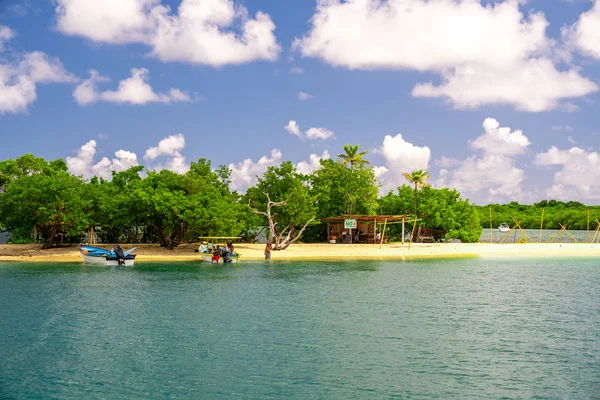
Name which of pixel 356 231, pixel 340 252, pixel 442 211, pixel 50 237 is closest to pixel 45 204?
pixel 50 237

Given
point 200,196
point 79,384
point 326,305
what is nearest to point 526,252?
point 200,196

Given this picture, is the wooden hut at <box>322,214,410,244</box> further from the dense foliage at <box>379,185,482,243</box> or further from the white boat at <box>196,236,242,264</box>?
the white boat at <box>196,236,242,264</box>

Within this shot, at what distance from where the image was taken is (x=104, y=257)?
46.5 metres

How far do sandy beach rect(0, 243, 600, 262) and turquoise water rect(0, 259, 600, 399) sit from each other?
15.6 meters

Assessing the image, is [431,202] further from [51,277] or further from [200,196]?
[51,277]

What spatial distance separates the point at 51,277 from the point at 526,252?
49.0 meters

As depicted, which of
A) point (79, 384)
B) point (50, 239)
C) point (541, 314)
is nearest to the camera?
point (79, 384)

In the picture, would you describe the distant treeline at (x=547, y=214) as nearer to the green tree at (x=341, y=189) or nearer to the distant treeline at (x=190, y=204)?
the distant treeline at (x=190, y=204)

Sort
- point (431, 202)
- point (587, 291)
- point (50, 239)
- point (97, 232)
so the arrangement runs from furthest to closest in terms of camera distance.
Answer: point (431, 202), point (97, 232), point (50, 239), point (587, 291)

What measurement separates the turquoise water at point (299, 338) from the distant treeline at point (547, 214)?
295ft

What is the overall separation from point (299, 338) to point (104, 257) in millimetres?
30787

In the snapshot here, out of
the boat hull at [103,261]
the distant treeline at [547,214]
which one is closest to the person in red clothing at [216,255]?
the boat hull at [103,261]

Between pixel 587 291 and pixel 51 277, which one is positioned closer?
pixel 587 291

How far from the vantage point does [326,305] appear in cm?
2730
